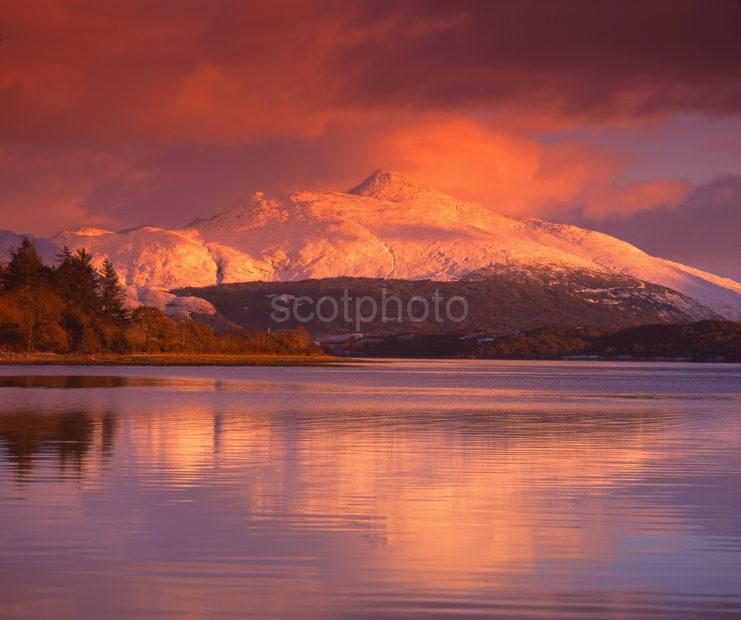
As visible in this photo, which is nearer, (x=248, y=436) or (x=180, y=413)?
(x=248, y=436)

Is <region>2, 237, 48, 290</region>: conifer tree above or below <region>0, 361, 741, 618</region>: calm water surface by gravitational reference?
above

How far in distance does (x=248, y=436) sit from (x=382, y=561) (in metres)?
27.7

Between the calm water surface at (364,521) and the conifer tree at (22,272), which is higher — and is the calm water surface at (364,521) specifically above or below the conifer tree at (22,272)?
below

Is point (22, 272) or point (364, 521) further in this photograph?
point (22, 272)

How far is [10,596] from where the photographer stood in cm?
1877

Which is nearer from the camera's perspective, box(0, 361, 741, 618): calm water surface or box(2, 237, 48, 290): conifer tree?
box(0, 361, 741, 618): calm water surface

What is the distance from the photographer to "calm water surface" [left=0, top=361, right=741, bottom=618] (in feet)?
62.8

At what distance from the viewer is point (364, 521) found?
26641 millimetres

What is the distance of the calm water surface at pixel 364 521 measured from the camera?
19.2m

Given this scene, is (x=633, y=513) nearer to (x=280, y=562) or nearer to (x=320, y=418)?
(x=280, y=562)

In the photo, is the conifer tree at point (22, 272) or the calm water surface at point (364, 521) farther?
the conifer tree at point (22, 272)

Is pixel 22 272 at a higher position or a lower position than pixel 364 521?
higher

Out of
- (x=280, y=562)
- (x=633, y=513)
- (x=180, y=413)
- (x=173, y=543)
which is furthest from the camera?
(x=180, y=413)

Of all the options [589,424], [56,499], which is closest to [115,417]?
[589,424]
